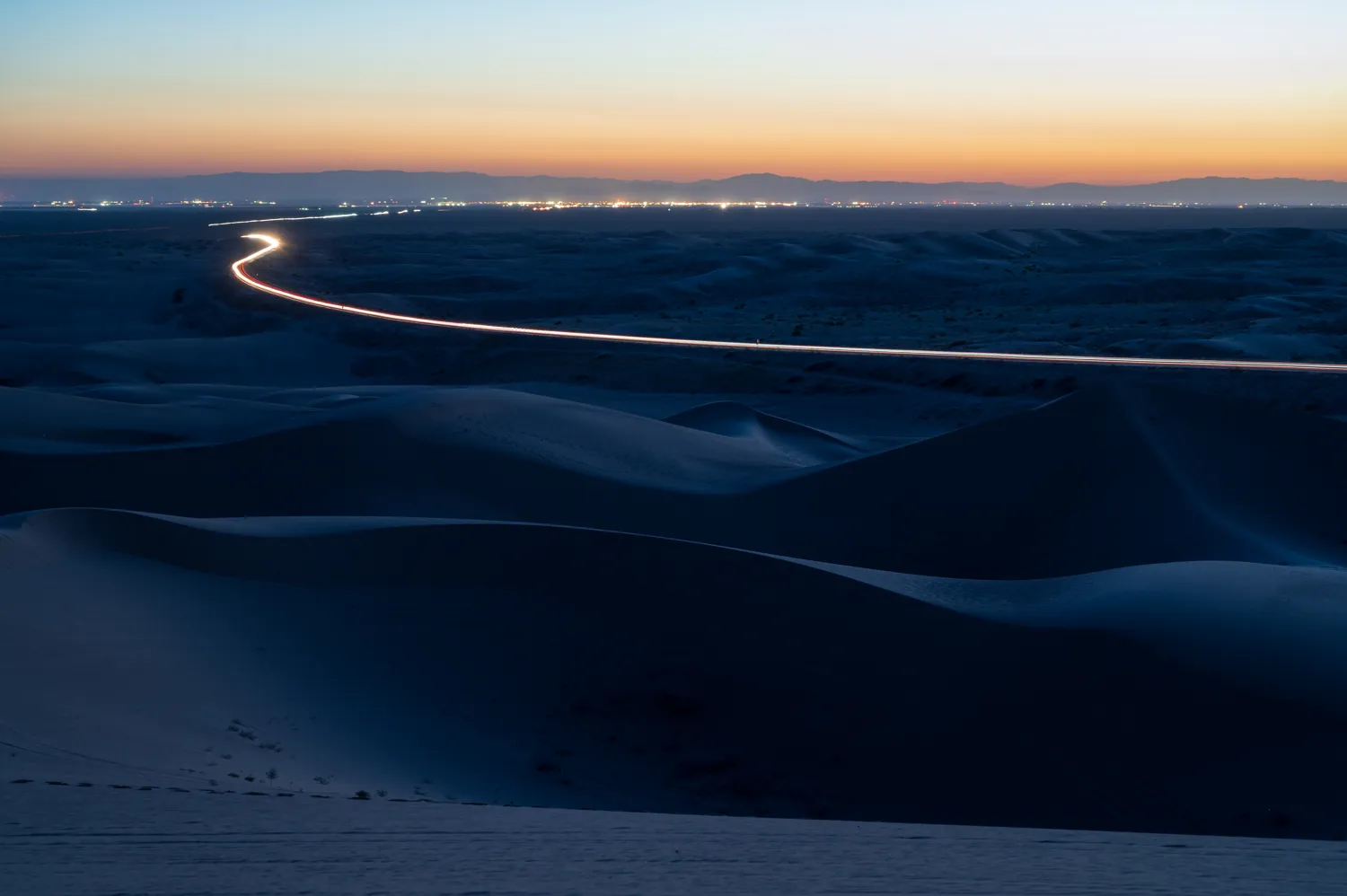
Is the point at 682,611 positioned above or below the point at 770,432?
above

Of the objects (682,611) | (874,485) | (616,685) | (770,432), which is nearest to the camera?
(616,685)

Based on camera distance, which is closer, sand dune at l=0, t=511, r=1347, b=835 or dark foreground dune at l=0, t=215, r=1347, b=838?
sand dune at l=0, t=511, r=1347, b=835

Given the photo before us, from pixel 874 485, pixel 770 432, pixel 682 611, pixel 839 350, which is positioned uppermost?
pixel 839 350

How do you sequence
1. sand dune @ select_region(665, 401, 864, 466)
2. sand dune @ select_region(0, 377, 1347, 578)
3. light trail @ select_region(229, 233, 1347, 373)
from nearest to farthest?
sand dune @ select_region(0, 377, 1347, 578) < sand dune @ select_region(665, 401, 864, 466) < light trail @ select_region(229, 233, 1347, 373)

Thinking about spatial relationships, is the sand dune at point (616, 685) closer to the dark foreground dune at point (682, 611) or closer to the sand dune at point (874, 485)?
the dark foreground dune at point (682, 611)

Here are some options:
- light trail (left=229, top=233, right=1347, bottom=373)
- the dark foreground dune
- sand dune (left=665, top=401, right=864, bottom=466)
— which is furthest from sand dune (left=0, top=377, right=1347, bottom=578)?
light trail (left=229, top=233, right=1347, bottom=373)

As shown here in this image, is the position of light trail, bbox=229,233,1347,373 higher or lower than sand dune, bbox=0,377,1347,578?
higher

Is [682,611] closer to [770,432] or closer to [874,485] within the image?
[874,485]

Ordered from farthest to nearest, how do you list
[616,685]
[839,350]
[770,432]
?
[839,350], [770,432], [616,685]

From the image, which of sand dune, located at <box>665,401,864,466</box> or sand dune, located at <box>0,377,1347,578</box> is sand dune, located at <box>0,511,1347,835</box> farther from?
sand dune, located at <box>665,401,864,466</box>

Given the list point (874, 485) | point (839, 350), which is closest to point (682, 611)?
point (874, 485)

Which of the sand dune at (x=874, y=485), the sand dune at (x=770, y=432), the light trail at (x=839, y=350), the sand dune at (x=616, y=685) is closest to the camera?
the sand dune at (x=616, y=685)

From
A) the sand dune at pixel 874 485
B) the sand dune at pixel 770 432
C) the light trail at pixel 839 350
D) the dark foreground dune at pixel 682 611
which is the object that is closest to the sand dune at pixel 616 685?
the dark foreground dune at pixel 682 611

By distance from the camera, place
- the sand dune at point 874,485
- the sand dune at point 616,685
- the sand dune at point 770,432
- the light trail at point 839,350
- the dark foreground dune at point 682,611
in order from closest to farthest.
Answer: the sand dune at point 616,685 < the dark foreground dune at point 682,611 < the sand dune at point 874,485 < the sand dune at point 770,432 < the light trail at point 839,350
